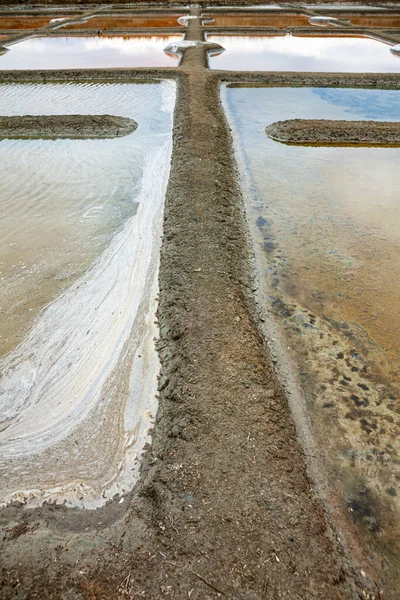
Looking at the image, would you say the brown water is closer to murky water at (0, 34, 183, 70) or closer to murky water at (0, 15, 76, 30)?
murky water at (0, 34, 183, 70)

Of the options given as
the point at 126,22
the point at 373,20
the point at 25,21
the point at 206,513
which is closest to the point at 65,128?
the point at 206,513

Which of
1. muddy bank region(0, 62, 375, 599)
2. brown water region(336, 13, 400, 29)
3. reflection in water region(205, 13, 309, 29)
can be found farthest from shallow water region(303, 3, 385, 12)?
muddy bank region(0, 62, 375, 599)

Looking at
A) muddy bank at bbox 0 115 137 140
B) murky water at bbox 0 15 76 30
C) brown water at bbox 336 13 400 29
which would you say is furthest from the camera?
murky water at bbox 0 15 76 30

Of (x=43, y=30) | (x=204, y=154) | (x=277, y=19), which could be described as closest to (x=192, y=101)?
(x=204, y=154)

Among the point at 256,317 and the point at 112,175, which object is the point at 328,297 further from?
the point at 112,175

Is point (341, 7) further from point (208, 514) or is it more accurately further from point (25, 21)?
point (208, 514)

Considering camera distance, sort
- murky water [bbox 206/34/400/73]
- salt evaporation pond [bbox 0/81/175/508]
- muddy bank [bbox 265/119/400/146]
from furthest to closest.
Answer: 1. murky water [bbox 206/34/400/73]
2. muddy bank [bbox 265/119/400/146]
3. salt evaporation pond [bbox 0/81/175/508]
